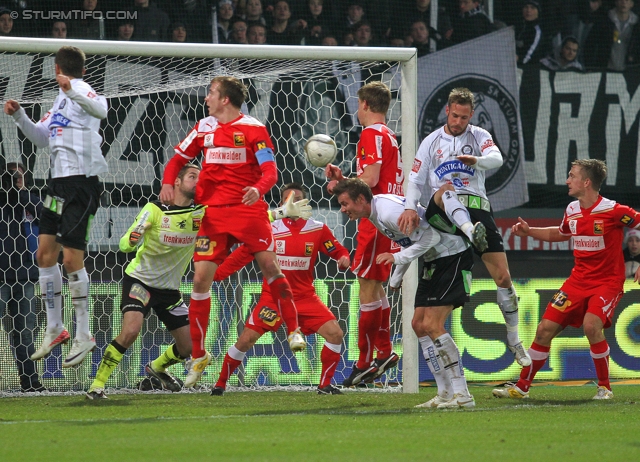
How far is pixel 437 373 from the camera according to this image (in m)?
6.46

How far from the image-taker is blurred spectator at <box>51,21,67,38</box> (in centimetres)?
1246

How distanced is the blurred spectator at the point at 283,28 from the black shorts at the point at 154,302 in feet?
20.3

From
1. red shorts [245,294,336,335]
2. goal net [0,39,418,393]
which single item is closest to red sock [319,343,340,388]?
red shorts [245,294,336,335]

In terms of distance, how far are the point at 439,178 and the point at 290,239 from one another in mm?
1575

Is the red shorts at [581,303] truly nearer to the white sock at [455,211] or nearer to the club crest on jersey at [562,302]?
the club crest on jersey at [562,302]

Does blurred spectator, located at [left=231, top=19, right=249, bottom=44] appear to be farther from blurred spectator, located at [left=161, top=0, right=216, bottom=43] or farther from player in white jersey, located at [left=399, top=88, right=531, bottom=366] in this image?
player in white jersey, located at [left=399, top=88, right=531, bottom=366]

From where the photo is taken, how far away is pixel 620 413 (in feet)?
20.5

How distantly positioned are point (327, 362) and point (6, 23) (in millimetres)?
7142

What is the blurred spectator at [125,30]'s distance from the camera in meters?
12.8

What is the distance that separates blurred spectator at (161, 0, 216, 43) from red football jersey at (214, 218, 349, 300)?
5622 mm

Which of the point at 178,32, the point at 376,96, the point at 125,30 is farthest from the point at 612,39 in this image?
the point at 376,96

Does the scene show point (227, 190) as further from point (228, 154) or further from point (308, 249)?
point (308, 249)

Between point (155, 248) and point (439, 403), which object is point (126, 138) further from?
point (439, 403)

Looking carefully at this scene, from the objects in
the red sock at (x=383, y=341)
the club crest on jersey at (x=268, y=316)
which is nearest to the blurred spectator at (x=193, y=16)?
the club crest on jersey at (x=268, y=316)
